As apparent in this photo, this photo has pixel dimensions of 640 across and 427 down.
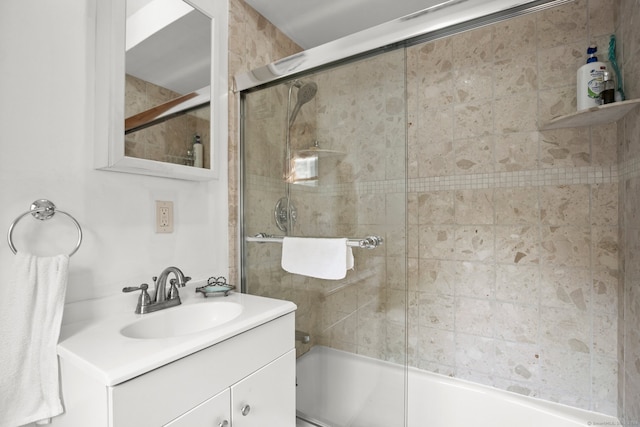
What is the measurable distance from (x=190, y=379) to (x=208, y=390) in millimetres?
77

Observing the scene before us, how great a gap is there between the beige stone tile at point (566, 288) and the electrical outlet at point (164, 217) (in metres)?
1.83

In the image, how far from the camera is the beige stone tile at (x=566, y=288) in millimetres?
1481

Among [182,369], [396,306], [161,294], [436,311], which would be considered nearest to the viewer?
[182,369]

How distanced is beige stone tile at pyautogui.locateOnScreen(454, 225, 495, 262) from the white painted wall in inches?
60.8

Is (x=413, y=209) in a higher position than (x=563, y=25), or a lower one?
lower

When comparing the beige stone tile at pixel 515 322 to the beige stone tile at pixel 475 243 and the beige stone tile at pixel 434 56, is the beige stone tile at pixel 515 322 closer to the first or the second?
the beige stone tile at pixel 475 243

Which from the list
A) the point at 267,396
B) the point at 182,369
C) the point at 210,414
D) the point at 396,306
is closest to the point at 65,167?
the point at 182,369

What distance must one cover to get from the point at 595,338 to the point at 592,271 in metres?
0.32

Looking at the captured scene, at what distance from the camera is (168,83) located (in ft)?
3.96

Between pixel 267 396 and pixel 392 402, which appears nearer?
pixel 267 396

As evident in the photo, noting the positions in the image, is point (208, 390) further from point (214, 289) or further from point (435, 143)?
point (435, 143)

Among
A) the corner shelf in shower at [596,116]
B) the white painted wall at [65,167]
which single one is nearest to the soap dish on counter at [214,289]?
the white painted wall at [65,167]

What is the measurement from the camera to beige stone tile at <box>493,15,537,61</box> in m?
1.59

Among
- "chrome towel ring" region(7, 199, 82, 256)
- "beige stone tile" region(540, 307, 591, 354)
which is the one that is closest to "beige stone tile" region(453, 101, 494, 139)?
"beige stone tile" region(540, 307, 591, 354)
